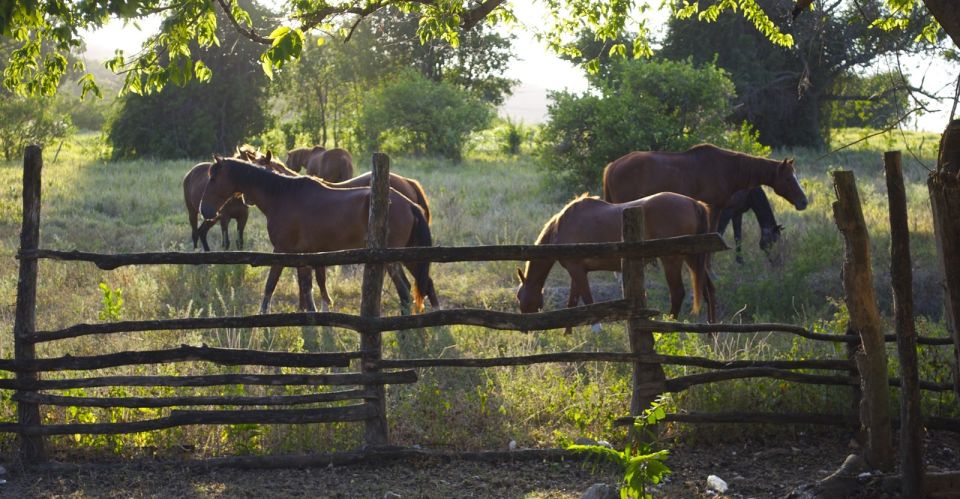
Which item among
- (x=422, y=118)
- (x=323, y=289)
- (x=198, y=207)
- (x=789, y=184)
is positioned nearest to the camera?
(x=323, y=289)

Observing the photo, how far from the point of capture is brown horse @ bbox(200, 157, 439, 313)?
10.6 m

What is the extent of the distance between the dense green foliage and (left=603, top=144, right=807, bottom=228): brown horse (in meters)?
23.4

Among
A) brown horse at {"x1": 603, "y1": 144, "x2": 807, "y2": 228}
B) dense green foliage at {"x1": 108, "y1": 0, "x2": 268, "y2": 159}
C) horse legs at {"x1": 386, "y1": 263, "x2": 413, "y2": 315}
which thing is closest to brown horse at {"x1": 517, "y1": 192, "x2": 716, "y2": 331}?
horse legs at {"x1": 386, "y1": 263, "x2": 413, "y2": 315}

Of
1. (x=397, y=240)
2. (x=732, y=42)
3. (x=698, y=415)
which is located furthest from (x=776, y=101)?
(x=698, y=415)

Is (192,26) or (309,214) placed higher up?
(192,26)

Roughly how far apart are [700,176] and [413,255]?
8.10 meters

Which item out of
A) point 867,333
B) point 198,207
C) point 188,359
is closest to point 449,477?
point 188,359

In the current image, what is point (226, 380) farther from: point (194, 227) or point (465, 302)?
point (194, 227)

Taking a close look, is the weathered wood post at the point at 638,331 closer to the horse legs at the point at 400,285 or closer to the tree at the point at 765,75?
the horse legs at the point at 400,285

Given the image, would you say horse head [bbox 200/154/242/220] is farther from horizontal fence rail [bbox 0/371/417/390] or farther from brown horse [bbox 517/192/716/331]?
horizontal fence rail [bbox 0/371/417/390]

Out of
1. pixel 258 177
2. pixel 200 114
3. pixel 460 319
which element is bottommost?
pixel 460 319

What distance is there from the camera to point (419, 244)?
1052 centimetres

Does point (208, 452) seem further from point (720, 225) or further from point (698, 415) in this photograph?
point (720, 225)

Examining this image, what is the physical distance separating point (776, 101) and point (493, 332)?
85.2 ft
